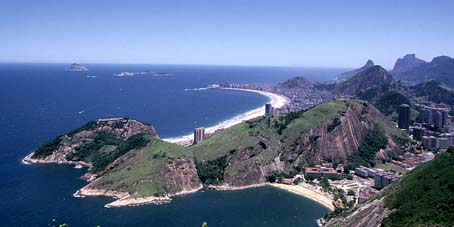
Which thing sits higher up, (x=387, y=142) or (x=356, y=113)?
(x=356, y=113)

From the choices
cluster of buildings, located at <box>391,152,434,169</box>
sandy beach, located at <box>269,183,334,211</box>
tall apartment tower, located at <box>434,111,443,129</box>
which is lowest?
sandy beach, located at <box>269,183,334,211</box>

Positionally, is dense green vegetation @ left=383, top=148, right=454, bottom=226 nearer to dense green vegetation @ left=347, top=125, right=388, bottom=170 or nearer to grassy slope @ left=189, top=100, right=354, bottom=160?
dense green vegetation @ left=347, top=125, right=388, bottom=170

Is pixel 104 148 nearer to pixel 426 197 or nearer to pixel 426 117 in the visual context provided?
pixel 426 197

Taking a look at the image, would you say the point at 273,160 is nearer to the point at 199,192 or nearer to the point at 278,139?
the point at 278,139

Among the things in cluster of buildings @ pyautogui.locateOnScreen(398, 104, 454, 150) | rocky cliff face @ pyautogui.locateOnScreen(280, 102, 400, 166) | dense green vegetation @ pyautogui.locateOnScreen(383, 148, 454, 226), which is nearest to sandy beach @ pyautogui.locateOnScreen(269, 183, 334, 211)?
rocky cliff face @ pyautogui.locateOnScreen(280, 102, 400, 166)

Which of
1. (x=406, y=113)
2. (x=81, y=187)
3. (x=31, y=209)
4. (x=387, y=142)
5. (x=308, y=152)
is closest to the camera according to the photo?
(x=31, y=209)

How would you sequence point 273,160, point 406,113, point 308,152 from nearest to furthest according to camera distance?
point 273,160, point 308,152, point 406,113

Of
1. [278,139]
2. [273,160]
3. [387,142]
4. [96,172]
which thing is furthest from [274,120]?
[96,172]
